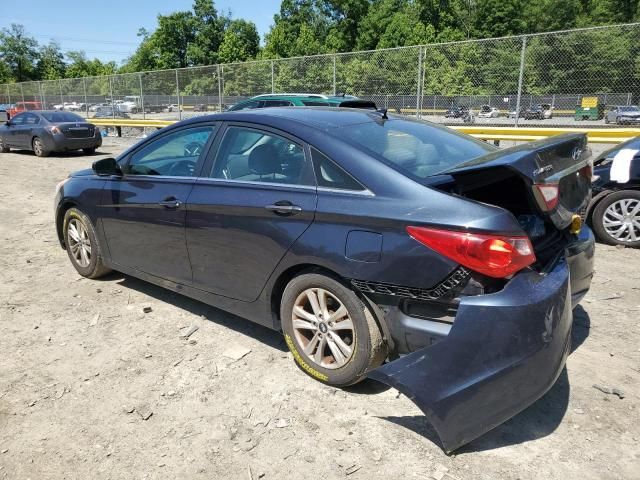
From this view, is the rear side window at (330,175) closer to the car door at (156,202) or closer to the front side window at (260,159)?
the front side window at (260,159)

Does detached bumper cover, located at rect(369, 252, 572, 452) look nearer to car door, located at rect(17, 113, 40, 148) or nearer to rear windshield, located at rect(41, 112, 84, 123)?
rear windshield, located at rect(41, 112, 84, 123)

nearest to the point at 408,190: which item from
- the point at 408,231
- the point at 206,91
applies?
the point at 408,231

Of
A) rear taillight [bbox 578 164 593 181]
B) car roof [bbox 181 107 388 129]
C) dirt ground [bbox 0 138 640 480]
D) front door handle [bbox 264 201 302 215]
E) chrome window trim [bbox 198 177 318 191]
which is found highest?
car roof [bbox 181 107 388 129]

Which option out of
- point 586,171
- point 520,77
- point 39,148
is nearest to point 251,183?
point 586,171

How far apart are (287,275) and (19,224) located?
601 centimetres

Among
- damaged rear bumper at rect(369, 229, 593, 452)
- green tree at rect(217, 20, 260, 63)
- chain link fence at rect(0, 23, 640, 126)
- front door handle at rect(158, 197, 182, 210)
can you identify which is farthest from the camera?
green tree at rect(217, 20, 260, 63)

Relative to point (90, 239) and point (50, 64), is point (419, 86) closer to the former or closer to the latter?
point (90, 239)

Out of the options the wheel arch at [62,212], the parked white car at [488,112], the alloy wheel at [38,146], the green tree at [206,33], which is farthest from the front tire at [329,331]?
the green tree at [206,33]

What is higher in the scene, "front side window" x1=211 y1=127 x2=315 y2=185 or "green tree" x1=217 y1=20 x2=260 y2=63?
"green tree" x1=217 y1=20 x2=260 y2=63

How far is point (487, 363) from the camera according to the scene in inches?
88.5

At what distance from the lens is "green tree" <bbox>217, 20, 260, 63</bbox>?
74.8 m

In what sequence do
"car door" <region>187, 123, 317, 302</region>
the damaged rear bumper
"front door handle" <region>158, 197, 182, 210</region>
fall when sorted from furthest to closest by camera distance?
1. "front door handle" <region>158, 197, 182, 210</region>
2. "car door" <region>187, 123, 317, 302</region>
3. the damaged rear bumper

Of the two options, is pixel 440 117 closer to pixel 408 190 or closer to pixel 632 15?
pixel 408 190

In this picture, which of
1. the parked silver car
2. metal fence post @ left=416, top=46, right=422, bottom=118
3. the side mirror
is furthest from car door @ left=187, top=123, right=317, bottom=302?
metal fence post @ left=416, top=46, right=422, bottom=118
